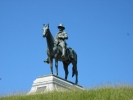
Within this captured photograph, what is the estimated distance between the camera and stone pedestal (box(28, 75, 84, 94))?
24.6 meters

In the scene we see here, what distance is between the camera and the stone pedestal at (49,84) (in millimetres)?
24609

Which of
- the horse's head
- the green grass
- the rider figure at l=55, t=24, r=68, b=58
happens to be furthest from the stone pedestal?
the green grass

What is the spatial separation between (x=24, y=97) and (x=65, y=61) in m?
6.55

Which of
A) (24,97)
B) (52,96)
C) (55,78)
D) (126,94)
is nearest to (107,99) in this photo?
(126,94)

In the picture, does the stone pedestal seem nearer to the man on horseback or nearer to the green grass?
the man on horseback

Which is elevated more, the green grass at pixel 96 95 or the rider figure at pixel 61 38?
the rider figure at pixel 61 38

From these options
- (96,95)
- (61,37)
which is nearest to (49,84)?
(61,37)

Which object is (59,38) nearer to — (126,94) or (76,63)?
(76,63)

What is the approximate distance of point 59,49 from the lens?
Result: 25938 mm

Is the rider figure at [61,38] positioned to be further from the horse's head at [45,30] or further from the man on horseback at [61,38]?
the horse's head at [45,30]

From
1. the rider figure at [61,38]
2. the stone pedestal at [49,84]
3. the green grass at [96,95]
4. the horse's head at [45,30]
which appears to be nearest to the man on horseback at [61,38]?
the rider figure at [61,38]

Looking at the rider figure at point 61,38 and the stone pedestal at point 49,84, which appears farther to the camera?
the rider figure at point 61,38

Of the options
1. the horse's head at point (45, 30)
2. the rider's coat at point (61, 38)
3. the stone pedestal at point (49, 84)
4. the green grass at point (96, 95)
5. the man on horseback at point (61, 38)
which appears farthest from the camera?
the rider's coat at point (61, 38)

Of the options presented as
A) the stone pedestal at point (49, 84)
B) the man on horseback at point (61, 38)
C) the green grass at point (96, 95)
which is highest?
the man on horseback at point (61, 38)
